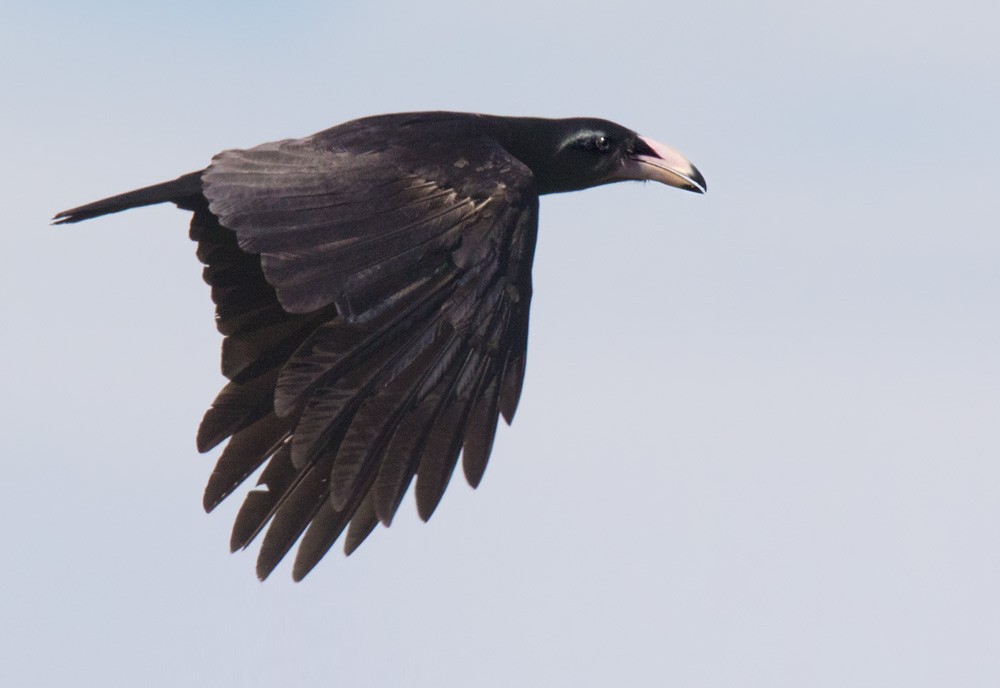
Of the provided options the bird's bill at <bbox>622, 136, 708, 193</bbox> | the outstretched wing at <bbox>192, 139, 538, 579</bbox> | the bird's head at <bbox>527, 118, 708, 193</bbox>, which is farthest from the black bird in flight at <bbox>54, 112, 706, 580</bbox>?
the bird's bill at <bbox>622, 136, 708, 193</bbox>

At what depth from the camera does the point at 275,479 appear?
962 cm

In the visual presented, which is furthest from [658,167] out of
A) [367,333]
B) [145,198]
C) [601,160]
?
[367,333]

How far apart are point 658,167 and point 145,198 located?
347 cm

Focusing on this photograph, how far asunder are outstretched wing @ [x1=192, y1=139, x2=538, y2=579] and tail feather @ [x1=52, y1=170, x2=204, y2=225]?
1.96ft

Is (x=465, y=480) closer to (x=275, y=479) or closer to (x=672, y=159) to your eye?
(x=275, y=479)

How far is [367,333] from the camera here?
28.4ft

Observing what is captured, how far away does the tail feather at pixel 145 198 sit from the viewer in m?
10.0

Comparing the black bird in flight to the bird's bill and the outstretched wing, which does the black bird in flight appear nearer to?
the outstretched wing

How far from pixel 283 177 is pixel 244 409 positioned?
1.27 metres

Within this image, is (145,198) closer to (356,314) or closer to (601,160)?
(356,314)

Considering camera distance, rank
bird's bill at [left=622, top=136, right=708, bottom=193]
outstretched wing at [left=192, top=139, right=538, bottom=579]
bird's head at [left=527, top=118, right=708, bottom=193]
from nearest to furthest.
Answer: outstretched wing at [left=192, top=139, right=538, bottom=579], bird's head at [left=527, top=118, right=708, bottom=193], bird's bill at [left=622, top=136, right=708, bottom=193]

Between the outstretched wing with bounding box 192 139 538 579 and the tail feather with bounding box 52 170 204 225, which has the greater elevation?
the tail feather with bounding box 52 170 204 225

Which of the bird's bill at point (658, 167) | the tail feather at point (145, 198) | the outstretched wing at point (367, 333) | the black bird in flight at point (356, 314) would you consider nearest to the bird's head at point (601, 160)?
the bird's bill at point (658, 167)

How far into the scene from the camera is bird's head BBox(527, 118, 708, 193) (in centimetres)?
1188
